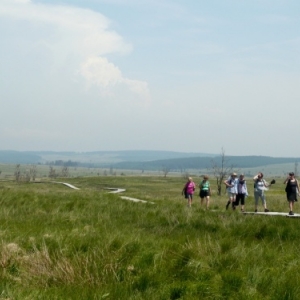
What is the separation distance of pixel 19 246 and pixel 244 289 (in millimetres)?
4358

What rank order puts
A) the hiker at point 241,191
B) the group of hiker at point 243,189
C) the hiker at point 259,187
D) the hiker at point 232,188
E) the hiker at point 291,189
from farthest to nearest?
the hiker at point 232,188, the hiker at point 241,191, the hiker at point 259,187, the group of hiker at point 243,189, the hiker at point 291,189

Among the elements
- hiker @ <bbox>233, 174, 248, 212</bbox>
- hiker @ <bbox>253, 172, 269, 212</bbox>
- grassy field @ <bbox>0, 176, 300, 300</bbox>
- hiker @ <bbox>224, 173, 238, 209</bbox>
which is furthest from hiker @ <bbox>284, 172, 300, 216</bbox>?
grassy field @ <bbox>0, 176, 300, 300</bbox>

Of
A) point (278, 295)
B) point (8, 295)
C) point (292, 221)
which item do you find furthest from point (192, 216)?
point (8, 295)

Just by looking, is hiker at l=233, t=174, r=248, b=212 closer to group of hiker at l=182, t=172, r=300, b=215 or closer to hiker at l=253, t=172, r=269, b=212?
group of hiker at l=182, t=172, r=300, b=215

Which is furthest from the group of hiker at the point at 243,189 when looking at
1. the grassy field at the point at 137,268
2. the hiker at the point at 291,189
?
the grassy field at the point at 137,268

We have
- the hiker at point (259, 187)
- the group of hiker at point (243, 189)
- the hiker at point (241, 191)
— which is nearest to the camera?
the group of hiker at point (243, 189)

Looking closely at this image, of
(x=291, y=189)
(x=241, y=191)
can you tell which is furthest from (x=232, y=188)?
(x=291, y=189)

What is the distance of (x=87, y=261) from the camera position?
834cm

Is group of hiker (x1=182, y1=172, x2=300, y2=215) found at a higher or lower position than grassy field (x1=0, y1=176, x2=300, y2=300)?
higher

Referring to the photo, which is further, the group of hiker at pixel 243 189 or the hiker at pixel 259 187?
the hiker at pixel 259 187

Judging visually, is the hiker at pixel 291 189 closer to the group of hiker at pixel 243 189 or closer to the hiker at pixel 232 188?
the group of hiker at pixel 243 189

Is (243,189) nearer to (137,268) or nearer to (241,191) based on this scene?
(241,191)

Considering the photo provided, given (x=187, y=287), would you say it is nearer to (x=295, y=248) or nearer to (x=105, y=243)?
(x=105, y=243)

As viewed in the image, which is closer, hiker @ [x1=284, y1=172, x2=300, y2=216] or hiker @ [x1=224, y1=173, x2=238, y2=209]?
hiker @ [x1=284, y1=172, x2=300, y2=216]
